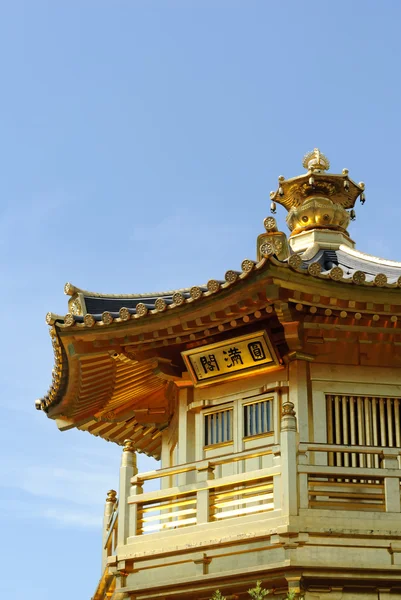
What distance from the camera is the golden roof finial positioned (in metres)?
20.3

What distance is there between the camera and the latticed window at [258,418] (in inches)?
622

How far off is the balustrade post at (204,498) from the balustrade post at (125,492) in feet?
3.52

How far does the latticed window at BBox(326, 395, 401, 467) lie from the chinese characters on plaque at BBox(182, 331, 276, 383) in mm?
1116

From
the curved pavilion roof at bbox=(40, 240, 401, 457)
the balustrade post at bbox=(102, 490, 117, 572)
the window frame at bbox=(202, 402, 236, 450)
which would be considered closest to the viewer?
the curved pavilion roof at bbox=(40, 240, 401, 457)

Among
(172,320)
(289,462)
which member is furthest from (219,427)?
(289,462)

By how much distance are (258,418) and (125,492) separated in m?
2.19

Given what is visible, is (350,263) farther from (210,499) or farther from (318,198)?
(210,499)

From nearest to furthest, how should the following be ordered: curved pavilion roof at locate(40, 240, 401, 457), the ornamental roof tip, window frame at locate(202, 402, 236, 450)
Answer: curved pavilion roof at locate(40, 240, 401, 457) → window frame at locate(202, 402, 236, 450) → the ornamental roof tip

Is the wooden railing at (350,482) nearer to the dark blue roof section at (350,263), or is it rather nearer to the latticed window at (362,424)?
the latticed window at (362,424)

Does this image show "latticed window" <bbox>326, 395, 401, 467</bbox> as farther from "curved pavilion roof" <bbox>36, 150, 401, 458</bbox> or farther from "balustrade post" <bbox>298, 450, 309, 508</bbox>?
"balustrade post" <bbox>298, 450, 309, 508</bbox>

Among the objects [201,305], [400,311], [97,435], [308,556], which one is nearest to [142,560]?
[308,556]

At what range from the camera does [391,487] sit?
13.7 metres

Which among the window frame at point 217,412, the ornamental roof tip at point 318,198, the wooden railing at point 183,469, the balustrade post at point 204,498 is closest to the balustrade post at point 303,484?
the wooden railing at point 183,469

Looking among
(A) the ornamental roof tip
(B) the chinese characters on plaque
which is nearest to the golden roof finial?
(A) the ornamental roof tip
